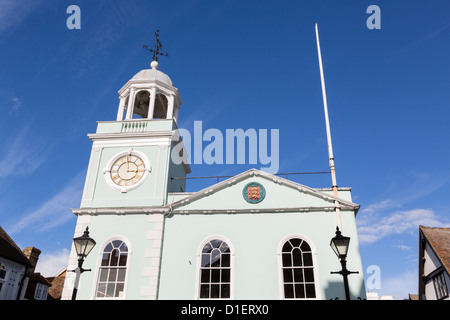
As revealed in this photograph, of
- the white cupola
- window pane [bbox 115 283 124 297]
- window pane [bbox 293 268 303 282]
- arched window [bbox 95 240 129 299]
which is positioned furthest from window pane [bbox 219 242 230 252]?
the white cupola

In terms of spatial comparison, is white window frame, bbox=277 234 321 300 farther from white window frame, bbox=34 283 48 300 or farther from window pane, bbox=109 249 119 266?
white window frame, bbox=34 283 48 300

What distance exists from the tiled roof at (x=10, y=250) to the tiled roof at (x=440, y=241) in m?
→ 25.0

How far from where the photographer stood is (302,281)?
14.9 meters

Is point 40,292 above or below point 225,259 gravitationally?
above

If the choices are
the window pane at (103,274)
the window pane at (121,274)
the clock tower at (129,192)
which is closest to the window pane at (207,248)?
the clock tower at (129,192)

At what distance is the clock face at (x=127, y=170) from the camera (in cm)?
1803

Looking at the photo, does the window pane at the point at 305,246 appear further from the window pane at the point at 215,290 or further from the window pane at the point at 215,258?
the window pane at the point at 215,290

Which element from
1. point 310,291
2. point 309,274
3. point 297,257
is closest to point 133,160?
point 297,257

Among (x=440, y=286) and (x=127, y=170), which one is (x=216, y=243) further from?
(x=440, y=286)

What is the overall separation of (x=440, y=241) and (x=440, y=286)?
2598mm

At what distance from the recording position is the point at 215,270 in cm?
1546
